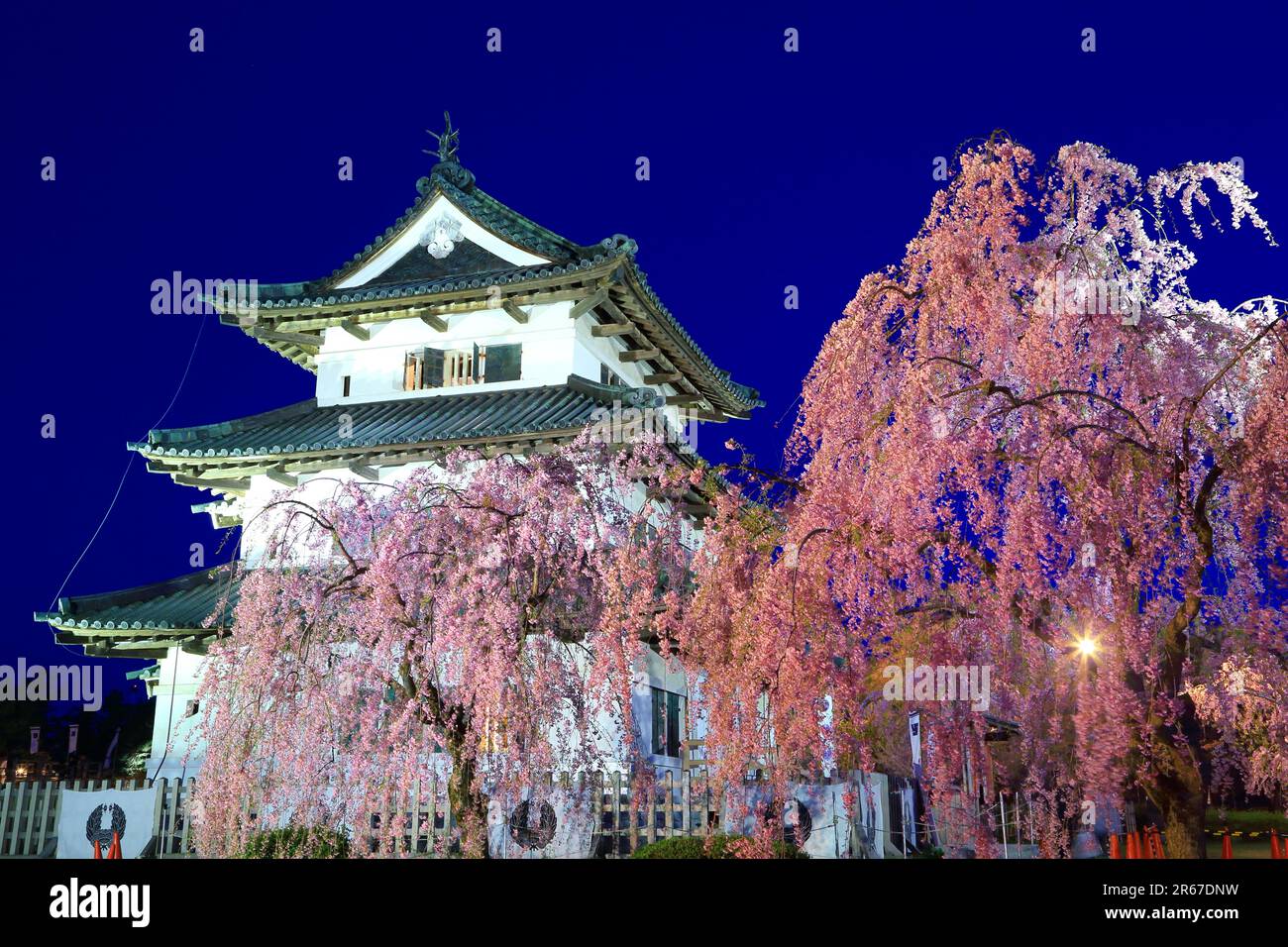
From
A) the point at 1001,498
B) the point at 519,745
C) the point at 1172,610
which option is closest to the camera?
the point at 1001,498

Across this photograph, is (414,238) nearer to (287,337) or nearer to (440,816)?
(287,337)

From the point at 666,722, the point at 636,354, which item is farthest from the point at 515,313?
the point at 666,722

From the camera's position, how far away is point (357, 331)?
22.5 meters

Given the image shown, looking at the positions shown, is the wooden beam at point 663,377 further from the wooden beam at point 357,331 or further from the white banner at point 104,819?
the white banner at point 104,819

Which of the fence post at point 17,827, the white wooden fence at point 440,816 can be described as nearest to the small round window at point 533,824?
the white wooden fence at point 440,816

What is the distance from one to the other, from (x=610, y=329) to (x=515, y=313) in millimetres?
2034

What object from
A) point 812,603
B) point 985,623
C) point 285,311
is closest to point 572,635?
point 812,603

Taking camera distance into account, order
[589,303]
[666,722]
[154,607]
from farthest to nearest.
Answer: [589,303] < [666,722] < [154,607]

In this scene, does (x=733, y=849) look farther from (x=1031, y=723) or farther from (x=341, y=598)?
(x=341, y=598)

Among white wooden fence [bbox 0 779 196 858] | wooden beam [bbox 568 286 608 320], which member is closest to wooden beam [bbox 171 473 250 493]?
white wooden fence [bbox 0 779 196 858]

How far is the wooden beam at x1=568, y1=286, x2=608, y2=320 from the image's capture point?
67.8ft

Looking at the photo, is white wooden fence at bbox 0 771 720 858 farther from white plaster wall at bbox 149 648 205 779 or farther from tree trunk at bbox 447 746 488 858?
white plaster wall at bbox 149 648 205 779
